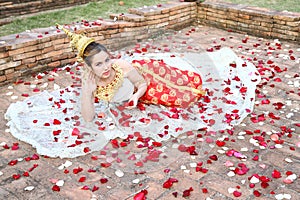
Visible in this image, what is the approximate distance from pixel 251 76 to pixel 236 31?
2288mm

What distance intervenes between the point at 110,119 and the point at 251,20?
385 centimetres

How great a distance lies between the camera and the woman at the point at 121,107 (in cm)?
361

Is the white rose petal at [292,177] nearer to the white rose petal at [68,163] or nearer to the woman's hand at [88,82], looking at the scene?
the white rose petal at [68,163]

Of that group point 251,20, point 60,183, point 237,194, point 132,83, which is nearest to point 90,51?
point 132,83

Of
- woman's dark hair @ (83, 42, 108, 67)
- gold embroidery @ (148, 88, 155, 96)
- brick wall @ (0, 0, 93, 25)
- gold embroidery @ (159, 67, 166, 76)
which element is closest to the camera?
woman's dark hair @ (83, 42, 108, 67)

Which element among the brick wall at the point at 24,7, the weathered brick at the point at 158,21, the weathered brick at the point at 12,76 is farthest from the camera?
the brick wall at the point at 24,7

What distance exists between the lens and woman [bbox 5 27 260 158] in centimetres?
361

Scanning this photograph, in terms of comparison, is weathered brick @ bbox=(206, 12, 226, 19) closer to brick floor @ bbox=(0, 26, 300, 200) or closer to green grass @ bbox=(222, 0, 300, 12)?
green grass @ bbox=(222, 0, 300, 12)

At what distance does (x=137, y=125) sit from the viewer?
12.5 ft

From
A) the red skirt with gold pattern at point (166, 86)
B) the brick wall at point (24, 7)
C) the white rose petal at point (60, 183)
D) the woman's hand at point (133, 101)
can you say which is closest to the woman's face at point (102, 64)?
the woman's hand at point (133, 101)

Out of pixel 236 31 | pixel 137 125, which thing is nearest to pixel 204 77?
pixel 137 125

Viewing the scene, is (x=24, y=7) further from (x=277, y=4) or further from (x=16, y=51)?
(x=277, y=4)

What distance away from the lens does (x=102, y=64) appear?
12.0 feet

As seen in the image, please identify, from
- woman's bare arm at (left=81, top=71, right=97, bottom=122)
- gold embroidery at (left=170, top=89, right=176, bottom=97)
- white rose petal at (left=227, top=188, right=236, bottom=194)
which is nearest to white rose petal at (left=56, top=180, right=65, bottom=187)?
woman's bare arm at (left=81, top=71, right=97, bottom=122)
